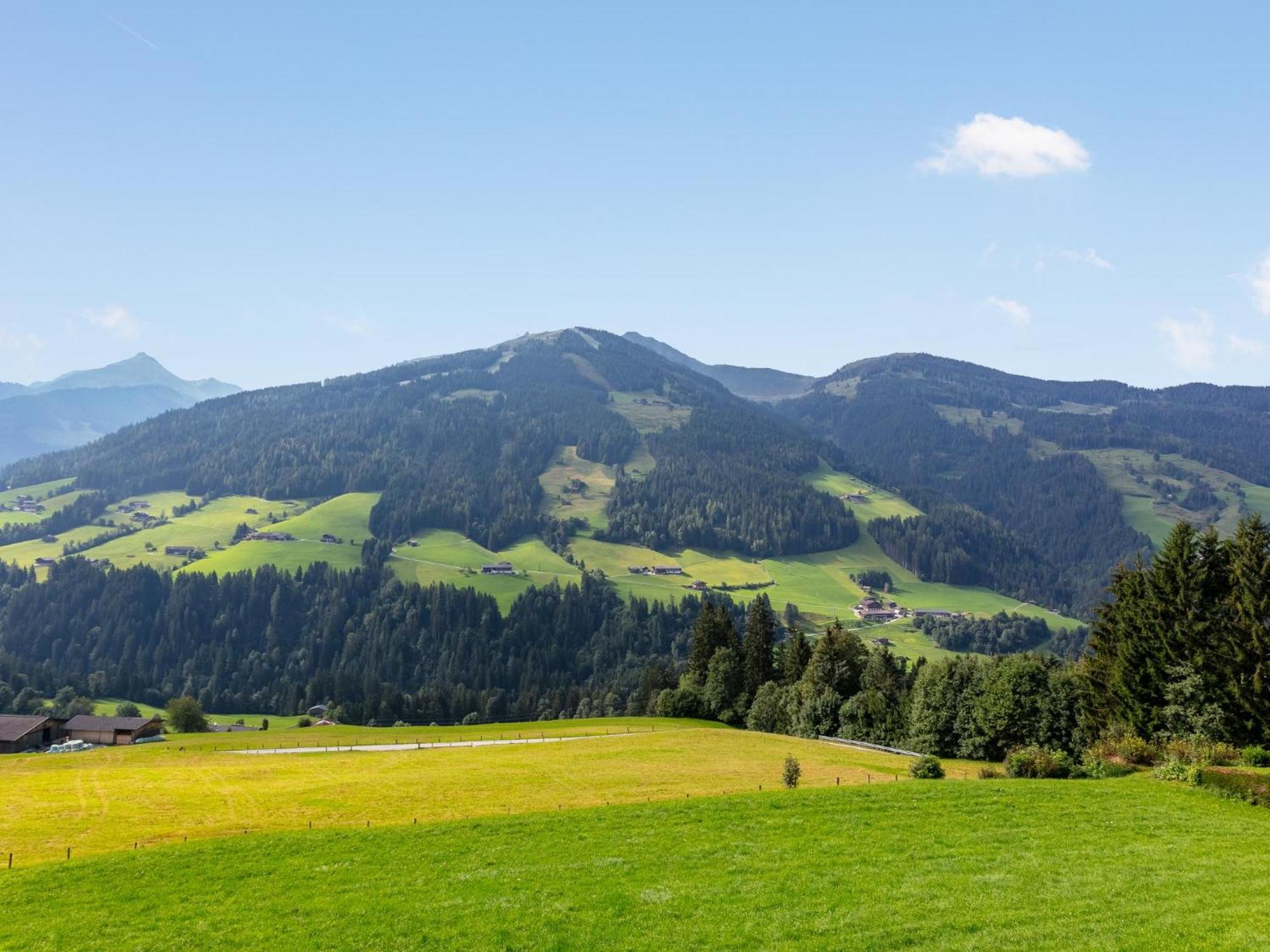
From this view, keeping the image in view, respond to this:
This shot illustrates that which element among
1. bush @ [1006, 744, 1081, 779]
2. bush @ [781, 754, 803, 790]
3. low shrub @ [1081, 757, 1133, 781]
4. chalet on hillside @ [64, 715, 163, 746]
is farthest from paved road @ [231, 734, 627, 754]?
low shrub @ [1081, 757, 1133, 781]

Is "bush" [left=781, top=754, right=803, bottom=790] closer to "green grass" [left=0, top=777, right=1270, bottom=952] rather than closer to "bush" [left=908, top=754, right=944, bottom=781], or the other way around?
"bush" [left=908, top=754, right=944, bottom=781]

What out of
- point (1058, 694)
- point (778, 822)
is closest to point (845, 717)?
point (1058, 694)

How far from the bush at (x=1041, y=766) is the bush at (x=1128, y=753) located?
277 cm

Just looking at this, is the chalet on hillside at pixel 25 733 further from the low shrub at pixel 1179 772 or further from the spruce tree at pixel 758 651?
the low shrub at pixel 1179 772

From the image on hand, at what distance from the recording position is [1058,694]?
69.6m

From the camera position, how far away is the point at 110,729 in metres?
119

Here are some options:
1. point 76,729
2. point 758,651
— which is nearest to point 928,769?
point 758,651

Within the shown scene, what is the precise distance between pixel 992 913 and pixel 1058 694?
51.4 m

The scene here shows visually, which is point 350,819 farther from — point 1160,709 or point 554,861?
point 1160,709

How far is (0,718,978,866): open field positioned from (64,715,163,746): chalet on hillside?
31.6m

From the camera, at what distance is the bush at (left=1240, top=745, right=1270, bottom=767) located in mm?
44656

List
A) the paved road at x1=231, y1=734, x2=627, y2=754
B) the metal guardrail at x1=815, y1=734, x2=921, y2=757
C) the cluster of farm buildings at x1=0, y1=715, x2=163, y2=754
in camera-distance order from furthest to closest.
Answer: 1. the cluster of farm buildings at x1=0, y1=715, x2=163, y2=754
2. the paved road at x1=231, y1=734, x2=627, y2=754
3. the metal guardrail at x1=815, y1=734, x2=921, y2=757

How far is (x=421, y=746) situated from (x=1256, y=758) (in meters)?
75.8

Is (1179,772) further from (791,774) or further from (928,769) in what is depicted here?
(791,774)
